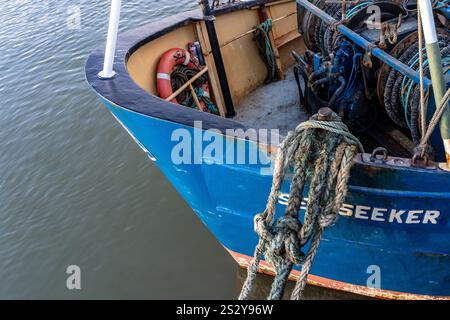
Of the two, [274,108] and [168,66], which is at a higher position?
[168,66]

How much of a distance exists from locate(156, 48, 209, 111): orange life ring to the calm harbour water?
6.49 feet

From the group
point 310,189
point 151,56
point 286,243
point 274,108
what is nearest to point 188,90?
point 151,56

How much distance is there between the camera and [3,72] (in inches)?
411

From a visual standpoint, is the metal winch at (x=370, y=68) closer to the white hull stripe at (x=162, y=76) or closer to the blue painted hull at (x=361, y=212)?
→ the blue painted hull at (x=361, y=212)

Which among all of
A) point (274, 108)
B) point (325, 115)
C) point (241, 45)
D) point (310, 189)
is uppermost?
point (325, 115)

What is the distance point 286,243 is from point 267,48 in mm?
4032

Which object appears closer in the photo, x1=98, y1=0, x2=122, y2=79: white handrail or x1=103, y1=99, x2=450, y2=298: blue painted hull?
x1=103, y1=99, x2=450, y2=298: blue painted hull

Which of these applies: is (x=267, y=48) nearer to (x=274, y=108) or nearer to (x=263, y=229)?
(x=274, y=108)

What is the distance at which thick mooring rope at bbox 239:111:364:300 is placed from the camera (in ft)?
9.46

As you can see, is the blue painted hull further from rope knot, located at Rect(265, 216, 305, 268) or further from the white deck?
the white deck

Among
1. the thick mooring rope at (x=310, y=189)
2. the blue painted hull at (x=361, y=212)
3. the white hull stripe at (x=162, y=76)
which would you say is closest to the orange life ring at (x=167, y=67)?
the white hull stripe at (x=162, y=76)

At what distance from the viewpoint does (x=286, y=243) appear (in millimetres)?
2893

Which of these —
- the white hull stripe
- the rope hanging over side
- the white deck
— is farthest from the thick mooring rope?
the rope hanging over side
